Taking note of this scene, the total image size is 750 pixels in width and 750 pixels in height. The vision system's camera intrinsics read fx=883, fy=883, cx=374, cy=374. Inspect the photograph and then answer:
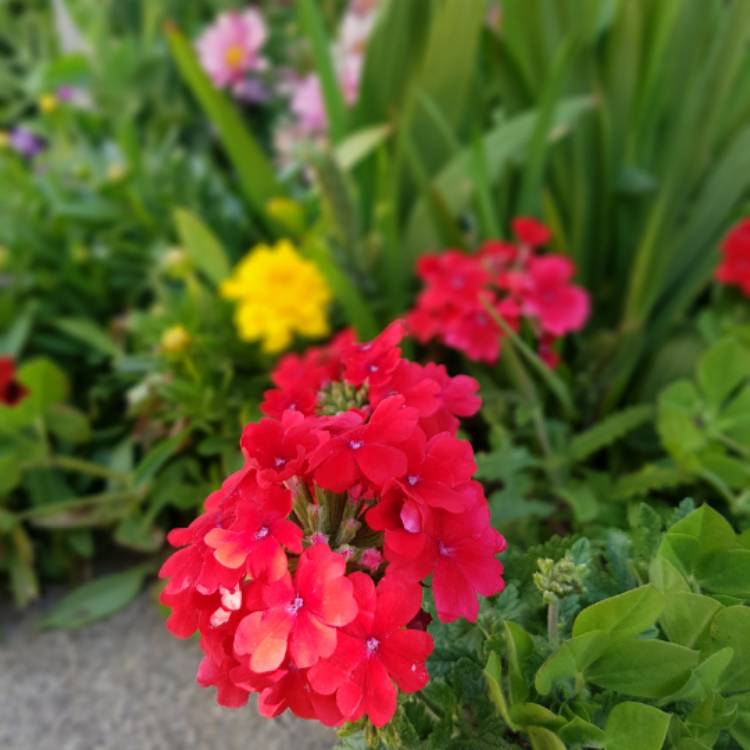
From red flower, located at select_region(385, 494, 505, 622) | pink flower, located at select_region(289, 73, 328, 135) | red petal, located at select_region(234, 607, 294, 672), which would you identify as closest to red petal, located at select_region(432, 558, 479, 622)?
red flower, located at select_region(385, 494, 505, 622)

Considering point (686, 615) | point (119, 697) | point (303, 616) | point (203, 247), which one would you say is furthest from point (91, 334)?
point (686, 615)

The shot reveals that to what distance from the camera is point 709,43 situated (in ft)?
4.99

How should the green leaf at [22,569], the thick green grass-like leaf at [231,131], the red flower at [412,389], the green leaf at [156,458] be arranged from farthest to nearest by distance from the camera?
1. the thick green grass-like leaf at [231,131]
2. the green leaf at [22,569]
3. the green leaf at [156,458]
4. the red flower at [412,389]

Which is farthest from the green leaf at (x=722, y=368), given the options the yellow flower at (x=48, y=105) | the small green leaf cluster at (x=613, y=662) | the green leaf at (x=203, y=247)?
the yellow flower at (x=48, y=105)

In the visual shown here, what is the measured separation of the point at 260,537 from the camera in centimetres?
60

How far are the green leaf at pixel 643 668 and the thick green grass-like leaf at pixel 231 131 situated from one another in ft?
4.02

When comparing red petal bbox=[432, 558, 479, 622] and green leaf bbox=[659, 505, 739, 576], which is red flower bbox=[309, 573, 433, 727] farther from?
green leaf bbox=[659, 505, 739, 576]

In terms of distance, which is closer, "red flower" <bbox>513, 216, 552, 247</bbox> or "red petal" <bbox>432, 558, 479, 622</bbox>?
"red petal" <bbox>432, 558, 479, 622</bbox>

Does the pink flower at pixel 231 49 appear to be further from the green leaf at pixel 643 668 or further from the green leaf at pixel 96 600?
the green leaf at pixel 643 668

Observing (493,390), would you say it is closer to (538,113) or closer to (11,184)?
(538,113)

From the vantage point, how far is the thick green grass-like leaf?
1533mm

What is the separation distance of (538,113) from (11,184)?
1066mm

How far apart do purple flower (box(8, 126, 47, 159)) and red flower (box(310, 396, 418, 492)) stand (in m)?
1.90

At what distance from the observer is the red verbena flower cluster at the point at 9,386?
58.0 inches
